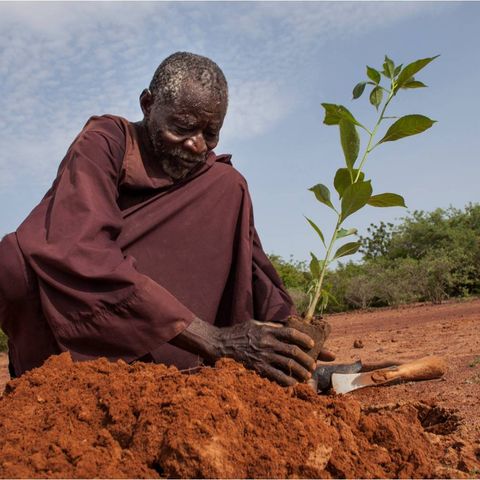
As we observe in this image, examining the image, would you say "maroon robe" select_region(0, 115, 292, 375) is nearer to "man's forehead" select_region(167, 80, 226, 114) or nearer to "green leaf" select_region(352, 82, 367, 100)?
"man's forehead" select_region(167, 80, 226, 114)

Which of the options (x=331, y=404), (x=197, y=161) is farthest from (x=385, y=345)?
(x=331, y=404)

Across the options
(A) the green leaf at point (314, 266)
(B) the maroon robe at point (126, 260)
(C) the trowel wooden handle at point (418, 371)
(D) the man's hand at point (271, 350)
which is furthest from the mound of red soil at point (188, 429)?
(C) the trowel wooden handle at point (418, 371)

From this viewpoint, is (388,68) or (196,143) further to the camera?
(196,143)

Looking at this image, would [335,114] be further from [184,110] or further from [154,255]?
[154,255]

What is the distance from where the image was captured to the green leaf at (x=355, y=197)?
92.6 inches

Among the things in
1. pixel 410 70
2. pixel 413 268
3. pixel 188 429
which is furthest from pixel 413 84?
pixel 413 268

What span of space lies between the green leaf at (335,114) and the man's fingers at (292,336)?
36.6 inches

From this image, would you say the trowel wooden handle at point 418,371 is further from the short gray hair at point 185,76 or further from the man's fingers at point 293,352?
the short gray hair at point 185,76

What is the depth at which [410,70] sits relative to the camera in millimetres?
2545

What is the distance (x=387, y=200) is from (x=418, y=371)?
4.33 ft

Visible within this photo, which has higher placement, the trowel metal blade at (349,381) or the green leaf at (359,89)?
the green leaf at (359,89)

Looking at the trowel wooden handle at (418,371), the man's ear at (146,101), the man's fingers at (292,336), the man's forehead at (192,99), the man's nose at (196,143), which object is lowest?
the trowel wooden handle at (418,371)

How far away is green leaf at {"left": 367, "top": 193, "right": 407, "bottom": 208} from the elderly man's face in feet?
2.67

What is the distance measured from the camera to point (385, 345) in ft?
20.1
